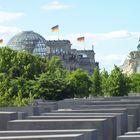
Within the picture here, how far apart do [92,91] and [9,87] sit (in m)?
22.5

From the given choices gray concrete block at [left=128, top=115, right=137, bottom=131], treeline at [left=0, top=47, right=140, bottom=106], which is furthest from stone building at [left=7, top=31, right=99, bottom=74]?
gray concrete block at [left=128, top=115, right=137, bottom=131]

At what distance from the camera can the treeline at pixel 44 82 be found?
182 feet

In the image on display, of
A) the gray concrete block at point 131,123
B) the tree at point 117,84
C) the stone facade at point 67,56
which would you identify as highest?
the stone facade at point 67,56

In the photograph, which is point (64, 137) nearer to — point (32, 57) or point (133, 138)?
point (133, 138)

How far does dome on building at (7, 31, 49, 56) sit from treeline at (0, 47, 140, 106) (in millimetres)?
60695

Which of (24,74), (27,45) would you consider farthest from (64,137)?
(27,45)

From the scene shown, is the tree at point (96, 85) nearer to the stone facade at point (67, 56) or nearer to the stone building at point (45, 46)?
the stone facade at point (67, 56)

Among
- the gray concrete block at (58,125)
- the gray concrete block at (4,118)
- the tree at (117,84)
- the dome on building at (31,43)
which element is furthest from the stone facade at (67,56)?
the gray concrete block at (58,125)

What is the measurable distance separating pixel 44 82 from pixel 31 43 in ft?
313

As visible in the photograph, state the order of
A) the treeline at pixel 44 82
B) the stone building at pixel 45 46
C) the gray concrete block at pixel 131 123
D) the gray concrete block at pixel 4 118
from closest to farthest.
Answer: the gray concrete block at pixel 4 118
the gray concrete block at pixel 131 123
the treeline at pixel 44 82
the stone building at pixel 45 46

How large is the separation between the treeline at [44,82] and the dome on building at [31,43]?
199ft

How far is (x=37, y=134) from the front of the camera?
14.0 metres

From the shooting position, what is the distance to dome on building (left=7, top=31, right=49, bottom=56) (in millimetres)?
150125

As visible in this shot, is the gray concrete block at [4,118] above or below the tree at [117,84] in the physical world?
below
